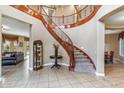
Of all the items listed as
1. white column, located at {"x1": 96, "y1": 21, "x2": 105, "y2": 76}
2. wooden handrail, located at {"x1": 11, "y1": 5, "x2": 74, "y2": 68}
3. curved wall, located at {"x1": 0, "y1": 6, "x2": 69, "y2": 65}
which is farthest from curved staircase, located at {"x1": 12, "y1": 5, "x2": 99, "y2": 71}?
white column, located at {"x1": 96, "y1": 21, "x2": 105, "y2": 76}

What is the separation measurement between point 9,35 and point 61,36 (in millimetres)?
5989

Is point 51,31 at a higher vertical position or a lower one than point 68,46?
higher

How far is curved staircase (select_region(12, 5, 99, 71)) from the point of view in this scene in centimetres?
778

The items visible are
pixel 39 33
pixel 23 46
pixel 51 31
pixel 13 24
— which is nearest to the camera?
pixel 13 24

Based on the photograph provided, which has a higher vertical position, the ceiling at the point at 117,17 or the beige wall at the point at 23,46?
the ceiling at the point at 117,17

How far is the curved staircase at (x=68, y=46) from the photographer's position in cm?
778

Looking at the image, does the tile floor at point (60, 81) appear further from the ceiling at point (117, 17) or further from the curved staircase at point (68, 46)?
the ceiling at point (117, 17)

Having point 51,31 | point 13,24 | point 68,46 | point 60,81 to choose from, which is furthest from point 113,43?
point 60,81

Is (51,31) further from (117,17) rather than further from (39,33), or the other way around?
(117,17)

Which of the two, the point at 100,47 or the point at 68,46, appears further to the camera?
the point at 68,46

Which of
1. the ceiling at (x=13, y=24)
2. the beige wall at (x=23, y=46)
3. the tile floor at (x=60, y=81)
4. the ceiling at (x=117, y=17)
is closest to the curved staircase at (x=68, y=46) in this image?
the ceiling at (x=13, y=24)

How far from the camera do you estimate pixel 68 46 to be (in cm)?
894

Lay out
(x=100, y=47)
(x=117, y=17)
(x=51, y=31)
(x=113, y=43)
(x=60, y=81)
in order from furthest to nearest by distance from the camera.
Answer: (x=113, y=43), (x=51, y=31), (x=100, y=47), (x=117, y=17), (x=60, y=81)
